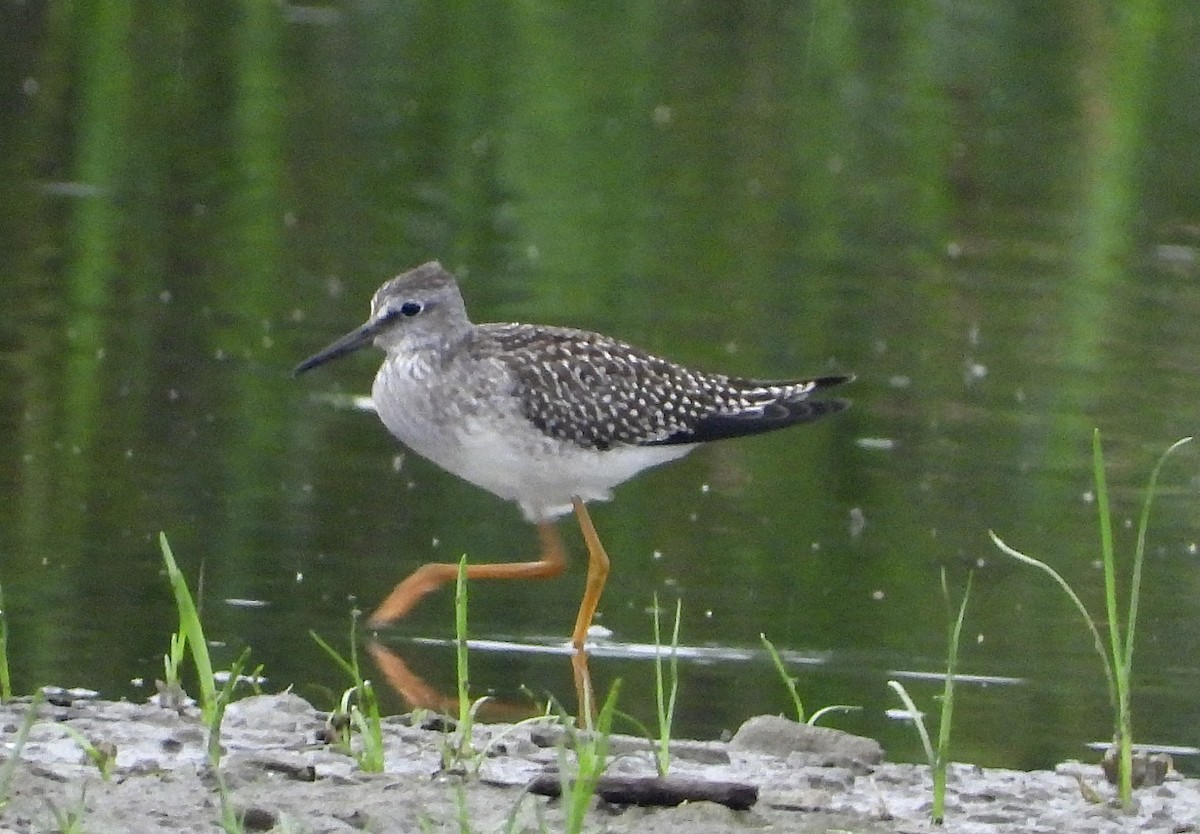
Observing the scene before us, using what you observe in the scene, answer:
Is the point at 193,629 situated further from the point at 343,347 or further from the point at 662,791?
the point at 343,347

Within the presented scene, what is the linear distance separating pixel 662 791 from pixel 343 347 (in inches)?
137

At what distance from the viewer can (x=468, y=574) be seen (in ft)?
25.3

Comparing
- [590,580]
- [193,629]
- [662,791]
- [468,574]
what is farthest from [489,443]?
[662,791]

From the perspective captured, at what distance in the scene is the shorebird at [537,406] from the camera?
7797 millimetres

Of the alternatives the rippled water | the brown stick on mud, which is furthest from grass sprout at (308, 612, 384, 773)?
the rippled water

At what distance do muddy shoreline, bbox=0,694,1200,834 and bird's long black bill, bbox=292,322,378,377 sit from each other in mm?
2354

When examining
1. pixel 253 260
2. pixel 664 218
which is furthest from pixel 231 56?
pixel 253 260

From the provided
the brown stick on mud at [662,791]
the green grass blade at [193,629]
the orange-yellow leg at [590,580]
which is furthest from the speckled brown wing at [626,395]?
the brown stick on mud at [662,791]

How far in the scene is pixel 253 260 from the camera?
1278cm

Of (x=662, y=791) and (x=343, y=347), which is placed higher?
(x=343, y=347)

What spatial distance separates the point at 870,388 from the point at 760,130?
7889 millimetres

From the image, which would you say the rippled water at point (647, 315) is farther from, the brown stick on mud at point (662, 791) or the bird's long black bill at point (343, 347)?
the brown stick on mud at point (662, 791)

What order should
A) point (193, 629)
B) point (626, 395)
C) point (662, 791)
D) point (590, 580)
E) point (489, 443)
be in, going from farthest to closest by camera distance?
point (626, 395) < point (489, 443) < point (590, 580) < point (193, 629) < point (662, 791)

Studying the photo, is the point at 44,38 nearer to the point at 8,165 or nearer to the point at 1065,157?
the point at 8,165
